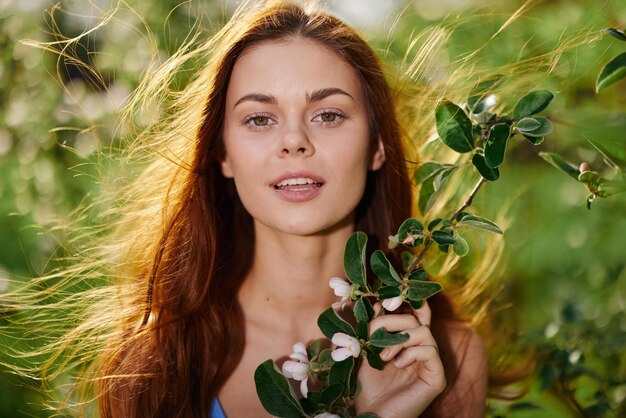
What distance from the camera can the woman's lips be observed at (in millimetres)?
1756

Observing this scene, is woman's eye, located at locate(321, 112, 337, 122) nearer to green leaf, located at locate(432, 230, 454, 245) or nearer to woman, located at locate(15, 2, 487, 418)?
woman, located at locate(15, 2, 487, 418)

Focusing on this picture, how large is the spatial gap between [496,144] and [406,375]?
642 mm

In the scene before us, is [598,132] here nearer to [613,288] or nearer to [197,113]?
[197,113]

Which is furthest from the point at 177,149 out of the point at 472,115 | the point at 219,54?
the point at 472,115

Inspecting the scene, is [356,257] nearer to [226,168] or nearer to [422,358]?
[422,358]

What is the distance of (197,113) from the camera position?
1.94 meters

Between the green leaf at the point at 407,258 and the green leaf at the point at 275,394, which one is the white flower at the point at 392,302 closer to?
the green leaf at the point at 407,258

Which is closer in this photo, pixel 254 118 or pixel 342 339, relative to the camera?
pixel 342 339

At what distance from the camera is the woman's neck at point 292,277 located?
204 centimetres

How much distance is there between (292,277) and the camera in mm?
2064

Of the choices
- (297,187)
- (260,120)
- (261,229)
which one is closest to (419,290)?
(297,187)

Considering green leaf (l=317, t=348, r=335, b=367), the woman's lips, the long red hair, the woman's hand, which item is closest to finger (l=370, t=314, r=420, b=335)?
the woman's hand

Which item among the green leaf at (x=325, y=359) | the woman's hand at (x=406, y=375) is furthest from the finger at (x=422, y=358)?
the green leaf at (x=325, y=359)

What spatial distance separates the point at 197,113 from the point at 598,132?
3.43ft
